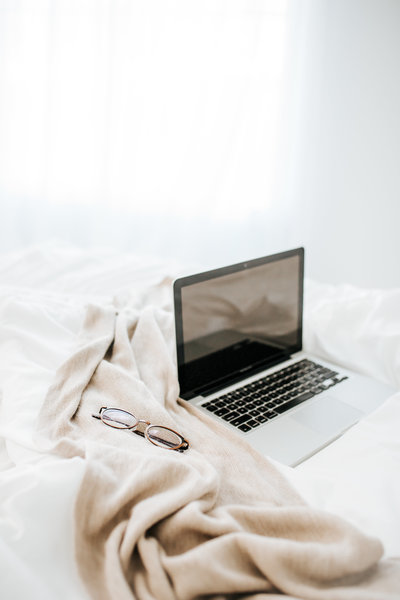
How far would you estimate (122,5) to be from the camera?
2.68 m

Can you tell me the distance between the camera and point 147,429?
37.2 inches

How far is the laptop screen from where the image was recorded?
3.76 ft

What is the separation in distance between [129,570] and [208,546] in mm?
114

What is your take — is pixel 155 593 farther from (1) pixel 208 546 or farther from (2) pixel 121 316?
(2) pixel 121 316

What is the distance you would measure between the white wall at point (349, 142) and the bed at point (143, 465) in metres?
1.28

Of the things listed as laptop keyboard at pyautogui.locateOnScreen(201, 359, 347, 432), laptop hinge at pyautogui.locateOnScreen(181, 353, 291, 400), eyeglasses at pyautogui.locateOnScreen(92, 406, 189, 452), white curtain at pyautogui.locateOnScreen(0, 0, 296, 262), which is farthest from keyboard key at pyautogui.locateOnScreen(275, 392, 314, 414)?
white curtain at pyautogui.locateOnScreen(0, 0, 296, 262)

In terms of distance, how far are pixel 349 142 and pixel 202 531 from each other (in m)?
2.41

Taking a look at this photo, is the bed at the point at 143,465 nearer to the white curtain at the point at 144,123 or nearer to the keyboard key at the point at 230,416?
the keyboard key at the point at 230,416

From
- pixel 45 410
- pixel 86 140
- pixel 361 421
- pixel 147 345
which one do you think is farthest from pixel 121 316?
pixel 86 140

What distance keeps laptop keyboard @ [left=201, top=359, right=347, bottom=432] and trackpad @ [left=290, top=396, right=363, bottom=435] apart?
1.1 inches

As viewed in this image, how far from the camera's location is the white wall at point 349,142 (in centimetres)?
259

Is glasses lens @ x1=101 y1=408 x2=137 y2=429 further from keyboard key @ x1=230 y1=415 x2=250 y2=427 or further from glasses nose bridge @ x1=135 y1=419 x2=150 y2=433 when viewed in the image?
keyboard key @ x1=230 y1=415 x2=250 y2=427

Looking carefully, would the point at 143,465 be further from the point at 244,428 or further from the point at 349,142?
the point at 349,142

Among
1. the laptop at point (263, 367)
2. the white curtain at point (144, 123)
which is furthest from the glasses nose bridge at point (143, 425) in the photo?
the white curtain at point (144, 123)
